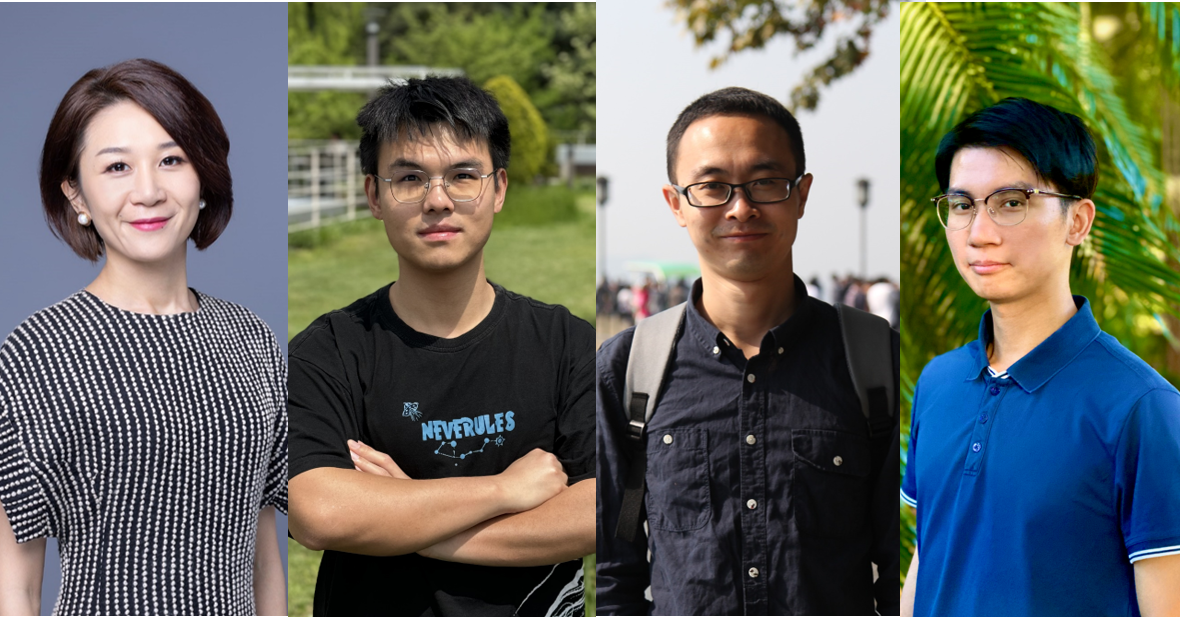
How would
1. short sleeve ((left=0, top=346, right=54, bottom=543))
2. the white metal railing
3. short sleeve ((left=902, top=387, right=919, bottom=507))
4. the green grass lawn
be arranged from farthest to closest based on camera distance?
1. the green grass lawn
2. the white metal railing
3. short sleeve ((left=902, top=387, right=919, bottom=507))
4. short sleeve ((left=0, top=346, right=54, bottom=543))

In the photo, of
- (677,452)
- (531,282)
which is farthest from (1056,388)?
(531,282)

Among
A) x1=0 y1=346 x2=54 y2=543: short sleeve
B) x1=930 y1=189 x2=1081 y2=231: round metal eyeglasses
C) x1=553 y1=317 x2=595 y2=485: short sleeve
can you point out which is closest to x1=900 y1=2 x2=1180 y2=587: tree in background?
x1=930 y1=189 x2=1081 y2=231: round metal eyeglasses

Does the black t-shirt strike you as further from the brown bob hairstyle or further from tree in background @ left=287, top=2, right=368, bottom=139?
tree in background @ left=287, top=2, right=368, bottom=139

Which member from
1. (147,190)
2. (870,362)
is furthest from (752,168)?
(147,190)

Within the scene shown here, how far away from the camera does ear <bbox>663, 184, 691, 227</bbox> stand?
294 centimetres

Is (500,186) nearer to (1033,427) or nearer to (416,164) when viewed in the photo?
(416,164)

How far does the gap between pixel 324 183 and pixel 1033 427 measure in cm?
254

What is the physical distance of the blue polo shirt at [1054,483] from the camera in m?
2.80

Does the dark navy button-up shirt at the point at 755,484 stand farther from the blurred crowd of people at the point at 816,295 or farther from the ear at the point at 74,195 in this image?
the ear at the point at 74,195

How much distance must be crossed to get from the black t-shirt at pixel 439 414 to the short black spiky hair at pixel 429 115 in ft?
1.67

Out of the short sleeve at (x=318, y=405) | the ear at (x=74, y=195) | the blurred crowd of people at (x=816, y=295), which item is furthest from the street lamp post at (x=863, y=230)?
the ear at (x=74, y=195)

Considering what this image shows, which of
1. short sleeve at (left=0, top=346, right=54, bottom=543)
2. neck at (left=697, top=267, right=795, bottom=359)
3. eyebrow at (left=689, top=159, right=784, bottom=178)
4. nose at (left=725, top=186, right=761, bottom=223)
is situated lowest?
short sleeve at (left=0, top=346, right=54, bottom=543)

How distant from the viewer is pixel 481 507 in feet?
8.89

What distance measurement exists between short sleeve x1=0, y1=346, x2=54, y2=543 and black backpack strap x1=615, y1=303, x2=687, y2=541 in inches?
65.9
